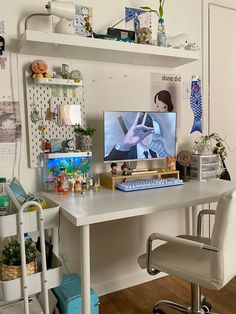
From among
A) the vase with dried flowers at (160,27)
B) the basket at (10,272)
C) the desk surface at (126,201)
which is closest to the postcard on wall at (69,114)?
the desk surface at (126,201)

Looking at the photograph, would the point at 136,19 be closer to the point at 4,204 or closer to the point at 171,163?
the point at 171,163

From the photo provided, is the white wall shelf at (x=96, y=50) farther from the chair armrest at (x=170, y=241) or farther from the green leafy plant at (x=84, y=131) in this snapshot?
the chair armrest at (x=170, y=241)

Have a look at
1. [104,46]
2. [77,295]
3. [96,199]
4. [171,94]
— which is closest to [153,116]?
[171,94]

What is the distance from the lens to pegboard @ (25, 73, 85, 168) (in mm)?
1819

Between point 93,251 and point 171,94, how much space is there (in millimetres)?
1288

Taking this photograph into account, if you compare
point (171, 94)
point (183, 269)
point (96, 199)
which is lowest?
point (183, 269)

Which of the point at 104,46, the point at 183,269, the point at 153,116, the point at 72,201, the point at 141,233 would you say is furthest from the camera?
the point at 141,233

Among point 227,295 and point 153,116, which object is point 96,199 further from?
point 227,295

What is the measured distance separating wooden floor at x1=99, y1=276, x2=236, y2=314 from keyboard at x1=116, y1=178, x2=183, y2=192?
0.79 meters

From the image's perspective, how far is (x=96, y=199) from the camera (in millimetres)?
1633

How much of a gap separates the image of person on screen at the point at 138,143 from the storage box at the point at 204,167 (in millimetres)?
288

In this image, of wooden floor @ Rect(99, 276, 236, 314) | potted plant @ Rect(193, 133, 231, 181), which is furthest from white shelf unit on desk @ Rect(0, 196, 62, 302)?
potted plant @ Rect(193, 133, 231, 181)

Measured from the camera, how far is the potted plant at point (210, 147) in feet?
7.59

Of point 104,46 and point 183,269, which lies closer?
point 183,269
